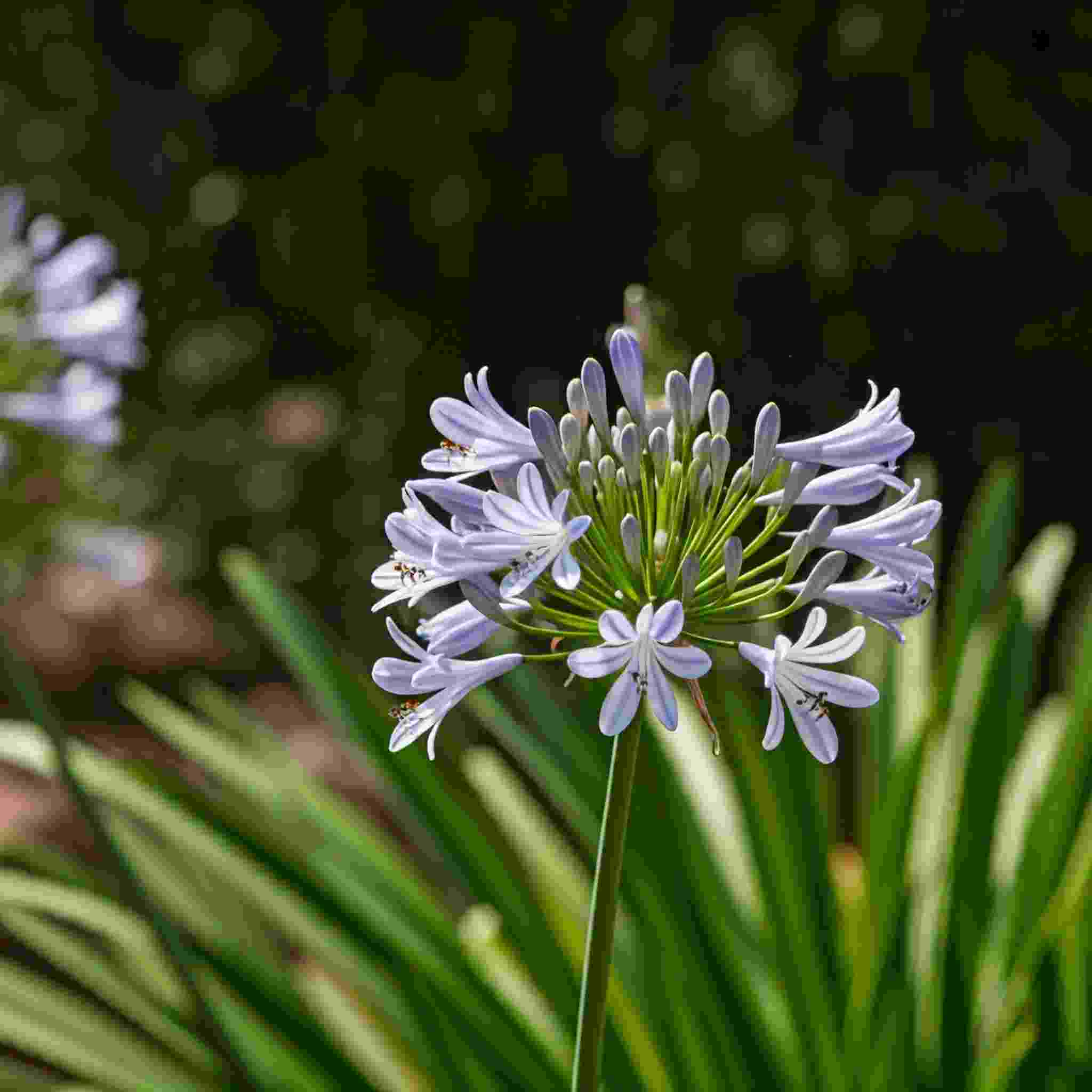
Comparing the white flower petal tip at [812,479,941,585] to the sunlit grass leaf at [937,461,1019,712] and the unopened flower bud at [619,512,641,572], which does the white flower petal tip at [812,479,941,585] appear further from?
the sunlit grass leaf at [937,461,1019,712]

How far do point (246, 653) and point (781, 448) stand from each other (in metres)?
3.52

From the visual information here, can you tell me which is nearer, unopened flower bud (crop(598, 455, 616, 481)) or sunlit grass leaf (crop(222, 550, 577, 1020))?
unopened flower bud (crop(598, 455, 616, 481))

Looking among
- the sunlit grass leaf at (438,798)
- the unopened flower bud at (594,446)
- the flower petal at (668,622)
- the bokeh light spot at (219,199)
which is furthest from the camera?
the bokeh light spot at (219,199)

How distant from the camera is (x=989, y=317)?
2.96 metres

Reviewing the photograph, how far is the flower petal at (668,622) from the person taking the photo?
502 millimetres

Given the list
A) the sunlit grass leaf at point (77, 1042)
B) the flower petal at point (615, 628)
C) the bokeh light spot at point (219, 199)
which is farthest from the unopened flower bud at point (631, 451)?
the bokeh light spot at point (219, 199)

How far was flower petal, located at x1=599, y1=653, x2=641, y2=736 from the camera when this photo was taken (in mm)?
504

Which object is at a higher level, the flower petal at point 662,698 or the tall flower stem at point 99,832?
the tall flower stem at point 99,832

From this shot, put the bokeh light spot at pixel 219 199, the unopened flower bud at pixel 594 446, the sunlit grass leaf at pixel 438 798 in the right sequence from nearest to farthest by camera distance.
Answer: the unopened flower bud at pixel 594 446 → the sunlit grass leaf at pixel 438 798 → the bokeh light spot at pixel 219 199

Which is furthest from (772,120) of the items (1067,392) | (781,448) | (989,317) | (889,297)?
(781,448)

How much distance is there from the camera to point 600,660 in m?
0.53

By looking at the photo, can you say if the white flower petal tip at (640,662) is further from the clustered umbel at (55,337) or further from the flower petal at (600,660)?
the clustered umbel at (55,337)

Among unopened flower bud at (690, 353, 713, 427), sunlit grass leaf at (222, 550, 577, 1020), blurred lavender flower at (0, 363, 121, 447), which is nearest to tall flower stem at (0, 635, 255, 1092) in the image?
blurred lavender flower at (0, 363, 121, 447)

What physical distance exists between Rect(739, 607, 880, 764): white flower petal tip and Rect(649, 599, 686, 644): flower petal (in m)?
0.05
